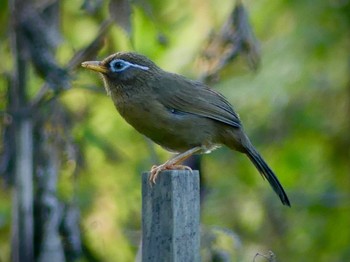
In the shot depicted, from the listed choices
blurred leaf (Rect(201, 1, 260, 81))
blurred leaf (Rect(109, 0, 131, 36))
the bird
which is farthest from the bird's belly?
blurred leaf (Rect(201, 1, 260, 81))

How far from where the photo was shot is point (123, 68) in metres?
6.05

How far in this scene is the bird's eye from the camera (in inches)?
238

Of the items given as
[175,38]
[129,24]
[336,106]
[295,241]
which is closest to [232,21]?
[129,24]

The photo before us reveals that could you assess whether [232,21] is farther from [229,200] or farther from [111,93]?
[229,200]

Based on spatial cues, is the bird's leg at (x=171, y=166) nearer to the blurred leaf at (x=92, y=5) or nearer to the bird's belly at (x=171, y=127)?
the bird's belly at (x=171, y=127)

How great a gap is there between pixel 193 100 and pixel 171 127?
0.29 metres

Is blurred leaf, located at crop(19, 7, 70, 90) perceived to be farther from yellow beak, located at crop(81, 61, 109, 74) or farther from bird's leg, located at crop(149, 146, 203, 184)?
bird's leg, located at crop(149, 146, 203, 184)

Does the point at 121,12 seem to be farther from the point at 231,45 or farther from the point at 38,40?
the point at 231,45

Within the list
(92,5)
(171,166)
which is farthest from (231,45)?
(171,166)

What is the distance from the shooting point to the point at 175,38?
30.1 ft

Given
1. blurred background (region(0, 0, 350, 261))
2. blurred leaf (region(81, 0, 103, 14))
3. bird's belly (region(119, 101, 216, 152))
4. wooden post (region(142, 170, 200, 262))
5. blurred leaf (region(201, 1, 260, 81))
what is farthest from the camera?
blurred leaf (region(201, 1, 260, 81))

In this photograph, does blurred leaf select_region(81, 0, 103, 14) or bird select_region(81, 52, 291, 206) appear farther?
blurred leaf select_region(81, 0, 103, 14)

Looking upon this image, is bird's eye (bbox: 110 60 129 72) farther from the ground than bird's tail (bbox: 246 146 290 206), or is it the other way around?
bird's eye (bbox: 110 60 129 72)

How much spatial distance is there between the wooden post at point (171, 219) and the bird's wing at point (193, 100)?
1.58 metres
